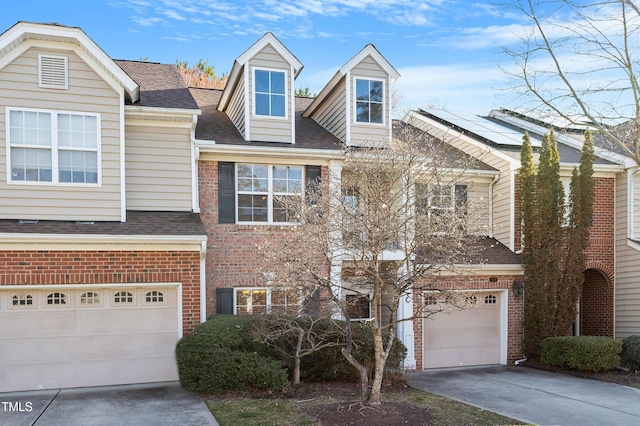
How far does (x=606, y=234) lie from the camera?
49.5 feet

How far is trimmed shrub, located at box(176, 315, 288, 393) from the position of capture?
9852mm

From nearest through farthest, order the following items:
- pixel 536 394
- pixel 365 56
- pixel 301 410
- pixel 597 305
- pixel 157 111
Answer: pixel 301 410
pixel 536 394
pixel 157 111
pixel 365 56
pixel 597 305

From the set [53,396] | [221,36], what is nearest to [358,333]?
[53,396]

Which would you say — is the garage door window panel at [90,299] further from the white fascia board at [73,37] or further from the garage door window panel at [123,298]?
the white fascia board at [73,37]

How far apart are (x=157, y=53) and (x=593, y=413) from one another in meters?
25.6

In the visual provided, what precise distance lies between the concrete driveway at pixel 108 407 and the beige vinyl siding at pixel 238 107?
6083 millimetres

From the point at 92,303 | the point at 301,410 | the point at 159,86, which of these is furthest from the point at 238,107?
the point at 301,410

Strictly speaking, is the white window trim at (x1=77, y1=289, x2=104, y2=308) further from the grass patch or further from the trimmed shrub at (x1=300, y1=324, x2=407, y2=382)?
the trimmed shrub at (x1=300, y1=324, x2=407, y2=382)

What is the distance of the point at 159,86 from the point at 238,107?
195 centimetres

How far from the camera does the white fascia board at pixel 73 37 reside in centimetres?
1040

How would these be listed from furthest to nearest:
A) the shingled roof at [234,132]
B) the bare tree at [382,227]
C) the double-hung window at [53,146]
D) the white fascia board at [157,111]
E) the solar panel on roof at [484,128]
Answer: the solar panel on roof at [484,128] → the shingled roof at [234,132] → the white fascia board at [157,111] → the double-hung window at [53,146] → the bare tree at [382,227]

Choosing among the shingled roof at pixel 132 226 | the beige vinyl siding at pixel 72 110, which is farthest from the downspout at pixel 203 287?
the beige vinyl siding at pixel 72 110

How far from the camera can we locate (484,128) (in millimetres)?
17406

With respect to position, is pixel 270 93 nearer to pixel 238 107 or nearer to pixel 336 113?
pixel 238 107
